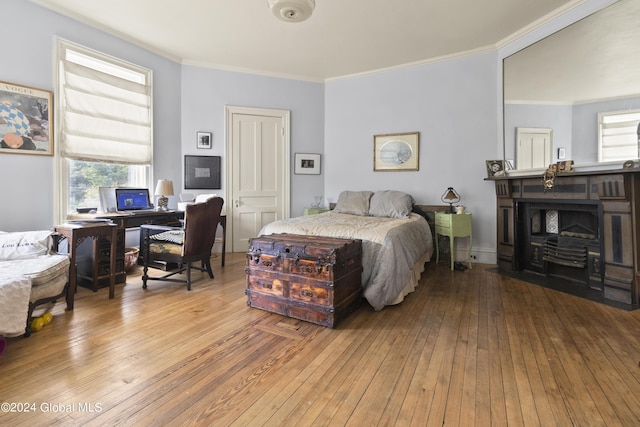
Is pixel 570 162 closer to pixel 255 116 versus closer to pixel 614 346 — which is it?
pixel 614 346

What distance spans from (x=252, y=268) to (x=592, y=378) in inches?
94.0

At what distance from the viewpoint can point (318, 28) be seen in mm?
3883

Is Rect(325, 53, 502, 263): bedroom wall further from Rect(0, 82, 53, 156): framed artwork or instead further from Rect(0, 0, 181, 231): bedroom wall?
Rect(0, 82, 53, 156): framed artwork

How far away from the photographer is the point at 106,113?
157 inches

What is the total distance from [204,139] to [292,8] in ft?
9.45

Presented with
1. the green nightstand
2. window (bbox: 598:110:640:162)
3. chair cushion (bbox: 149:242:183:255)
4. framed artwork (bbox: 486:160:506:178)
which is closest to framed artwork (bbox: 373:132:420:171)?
framed artwork (bbox: 486:160:506:178)

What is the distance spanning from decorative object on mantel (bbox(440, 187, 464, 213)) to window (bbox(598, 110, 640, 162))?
165 cm

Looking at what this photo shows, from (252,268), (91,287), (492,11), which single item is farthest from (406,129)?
(91,287)

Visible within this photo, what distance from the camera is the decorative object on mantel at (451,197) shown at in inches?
176

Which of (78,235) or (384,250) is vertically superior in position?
(78,235)

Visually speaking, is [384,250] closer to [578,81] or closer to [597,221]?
[597,221]

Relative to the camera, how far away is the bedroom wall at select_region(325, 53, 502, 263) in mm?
4469

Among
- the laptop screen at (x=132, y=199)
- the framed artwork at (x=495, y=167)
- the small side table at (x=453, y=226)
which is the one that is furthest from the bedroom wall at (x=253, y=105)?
the framed artwork at (x=495, y=167)

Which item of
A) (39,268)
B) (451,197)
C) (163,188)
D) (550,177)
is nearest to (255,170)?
(163,188)
